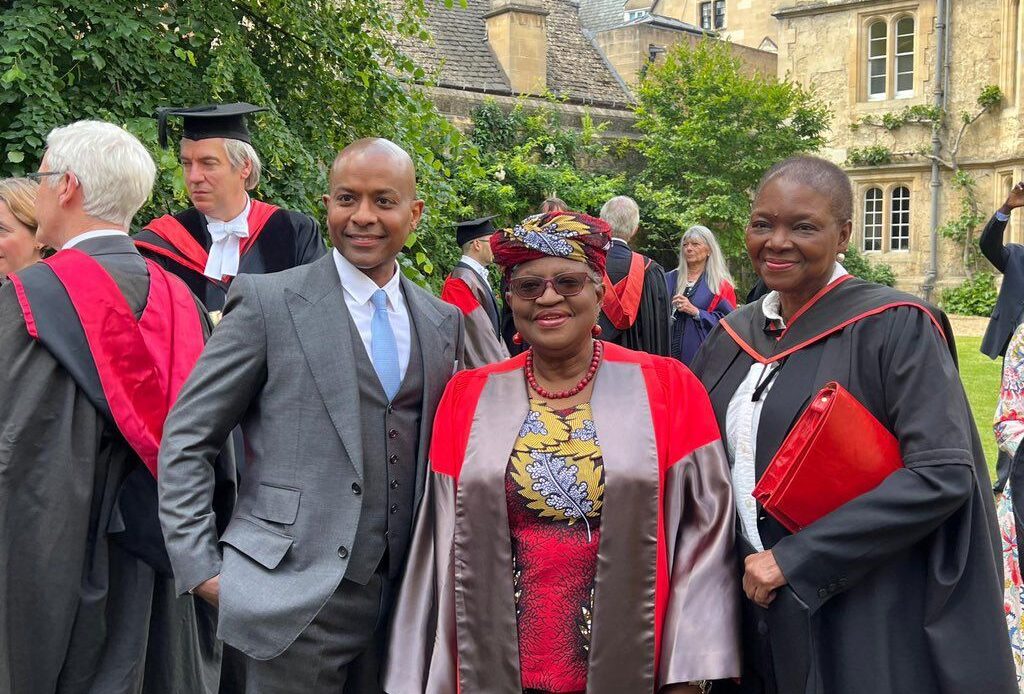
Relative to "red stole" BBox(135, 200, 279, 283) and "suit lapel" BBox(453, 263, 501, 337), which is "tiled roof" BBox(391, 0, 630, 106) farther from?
"red stole" BBox(135, 200, 279, 283)

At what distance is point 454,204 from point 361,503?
4.74 metres

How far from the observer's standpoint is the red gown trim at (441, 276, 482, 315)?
22.5ft

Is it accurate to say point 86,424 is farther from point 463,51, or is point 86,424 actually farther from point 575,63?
point 575,63

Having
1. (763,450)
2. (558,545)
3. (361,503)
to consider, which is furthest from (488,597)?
(763,450)

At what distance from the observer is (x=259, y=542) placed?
8.84 feet

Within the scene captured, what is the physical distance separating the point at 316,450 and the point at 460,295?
4.25 meters

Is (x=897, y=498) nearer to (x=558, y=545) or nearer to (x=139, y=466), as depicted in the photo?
(x=558, y=545)

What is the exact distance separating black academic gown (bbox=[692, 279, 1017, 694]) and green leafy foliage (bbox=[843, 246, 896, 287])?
86.6ft

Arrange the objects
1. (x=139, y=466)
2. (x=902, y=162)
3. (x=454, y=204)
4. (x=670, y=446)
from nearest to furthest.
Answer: (x=670, y=446), (x=139, y=466), (x=454, y=204), (x=902, y=162)

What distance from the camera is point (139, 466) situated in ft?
10.6

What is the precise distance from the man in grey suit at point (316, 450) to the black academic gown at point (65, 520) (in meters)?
0.45

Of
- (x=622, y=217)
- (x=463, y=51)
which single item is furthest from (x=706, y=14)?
(x=622, y=217)

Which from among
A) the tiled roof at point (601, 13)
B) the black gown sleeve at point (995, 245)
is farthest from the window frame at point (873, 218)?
the black gown sleeve at point (995, 245)

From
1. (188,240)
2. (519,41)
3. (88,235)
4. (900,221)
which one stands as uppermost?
(519,41)
